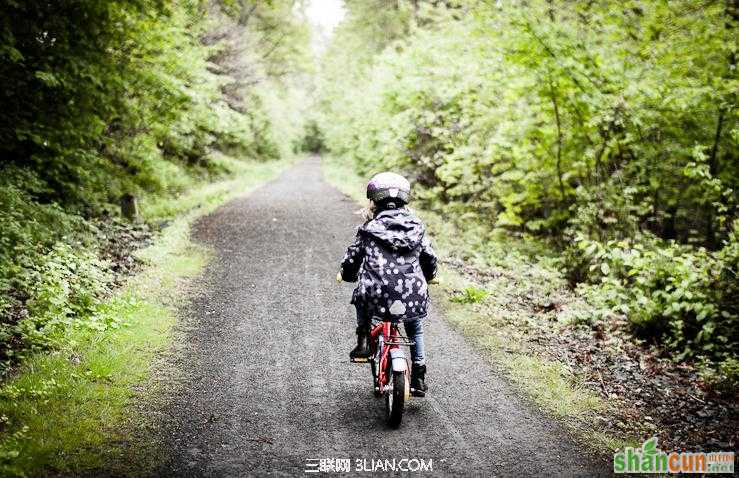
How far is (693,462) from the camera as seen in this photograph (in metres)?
4.38

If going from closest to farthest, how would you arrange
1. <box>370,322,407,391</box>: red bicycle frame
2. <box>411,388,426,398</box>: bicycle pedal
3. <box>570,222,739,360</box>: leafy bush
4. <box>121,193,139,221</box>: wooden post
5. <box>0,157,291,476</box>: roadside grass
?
<box>0,157,291,476</box>: roadside grass, <box>370,322,407,391</box>: red bicycle frame, <box>411,388,426,398</box>: bicycle pedal, <box>570,222,739,360</box>: leafy bush, <box>121,193,139,221</box>: wooden post

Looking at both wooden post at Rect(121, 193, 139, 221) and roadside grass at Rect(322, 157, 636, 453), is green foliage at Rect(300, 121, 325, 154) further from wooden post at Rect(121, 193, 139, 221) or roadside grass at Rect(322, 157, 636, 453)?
roadside grass at Rect(322, 157, 636, 453)

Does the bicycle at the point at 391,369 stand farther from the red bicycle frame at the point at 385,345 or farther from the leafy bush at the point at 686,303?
the leafy bush at the point at 686,303

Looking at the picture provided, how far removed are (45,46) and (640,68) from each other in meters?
10.6

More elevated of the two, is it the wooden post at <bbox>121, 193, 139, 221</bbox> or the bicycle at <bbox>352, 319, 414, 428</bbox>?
the wooden post at <bbox>121, 193, 139, 221</bbox>

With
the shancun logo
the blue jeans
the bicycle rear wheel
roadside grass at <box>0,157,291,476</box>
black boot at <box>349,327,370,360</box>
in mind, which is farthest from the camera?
black boot at <box>349,327,370,360</box>

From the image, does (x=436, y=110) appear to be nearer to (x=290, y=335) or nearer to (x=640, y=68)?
(x=640, y=68)

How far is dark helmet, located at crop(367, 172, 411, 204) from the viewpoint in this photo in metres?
4.79

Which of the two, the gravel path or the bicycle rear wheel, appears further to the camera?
the bicycle rear wheel

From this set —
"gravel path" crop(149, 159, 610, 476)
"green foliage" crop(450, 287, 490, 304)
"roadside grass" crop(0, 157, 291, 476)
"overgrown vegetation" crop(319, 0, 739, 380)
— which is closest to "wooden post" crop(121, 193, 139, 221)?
"roadside grass" crop(0, 157, 291, 476)

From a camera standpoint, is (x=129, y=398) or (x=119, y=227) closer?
(x=129, y=398)

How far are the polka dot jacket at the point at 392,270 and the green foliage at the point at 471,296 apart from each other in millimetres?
4161

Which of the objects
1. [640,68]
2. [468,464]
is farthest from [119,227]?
[640,68]

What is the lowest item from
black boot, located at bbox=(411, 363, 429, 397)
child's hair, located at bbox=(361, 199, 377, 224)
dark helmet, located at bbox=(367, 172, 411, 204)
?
black boot, located at bbox=(411, 363, 429, 397)
